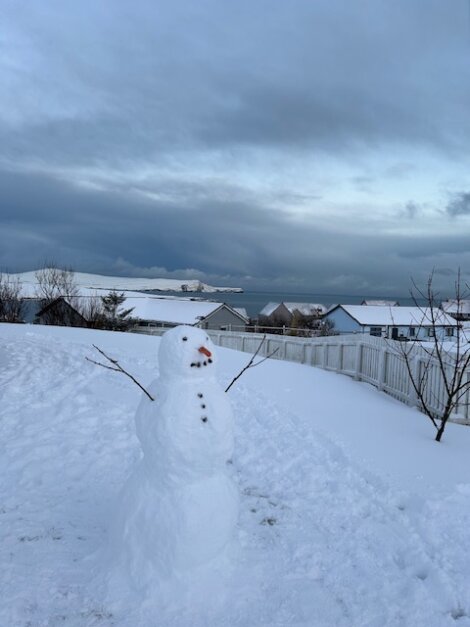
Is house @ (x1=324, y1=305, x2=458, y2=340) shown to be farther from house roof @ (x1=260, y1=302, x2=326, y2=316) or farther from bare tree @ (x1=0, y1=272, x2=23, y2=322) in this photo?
bare tree @ (x1=0, y1=272, x2=23, y2=322)

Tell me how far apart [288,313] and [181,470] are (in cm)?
5043

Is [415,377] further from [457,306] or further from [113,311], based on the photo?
[113,311]

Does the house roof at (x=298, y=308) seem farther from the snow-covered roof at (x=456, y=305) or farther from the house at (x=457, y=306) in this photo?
the snow-covered roof at (x=456, y=305)

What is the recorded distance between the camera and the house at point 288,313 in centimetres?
5019

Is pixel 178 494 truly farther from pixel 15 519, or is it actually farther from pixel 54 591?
pixel 15 519

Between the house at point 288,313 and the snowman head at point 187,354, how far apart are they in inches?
1774

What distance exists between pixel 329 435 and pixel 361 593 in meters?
3.26

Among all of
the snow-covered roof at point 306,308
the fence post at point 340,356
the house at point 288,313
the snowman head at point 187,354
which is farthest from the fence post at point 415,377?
the snow-covered roof at point 306,308

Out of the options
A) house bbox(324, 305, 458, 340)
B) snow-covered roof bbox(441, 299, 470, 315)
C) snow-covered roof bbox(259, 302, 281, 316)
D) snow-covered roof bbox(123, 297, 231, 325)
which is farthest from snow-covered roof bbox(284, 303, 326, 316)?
snow-covered roof bbox(441, 299, 470, 315)

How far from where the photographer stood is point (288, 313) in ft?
175

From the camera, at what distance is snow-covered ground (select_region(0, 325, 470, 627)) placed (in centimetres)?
329

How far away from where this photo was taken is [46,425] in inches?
272

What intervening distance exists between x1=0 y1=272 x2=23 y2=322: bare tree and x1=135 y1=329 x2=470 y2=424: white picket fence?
708 inches

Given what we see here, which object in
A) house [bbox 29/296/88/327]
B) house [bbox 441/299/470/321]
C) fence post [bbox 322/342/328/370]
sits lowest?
fence post [bbox 322/342/328/370]
